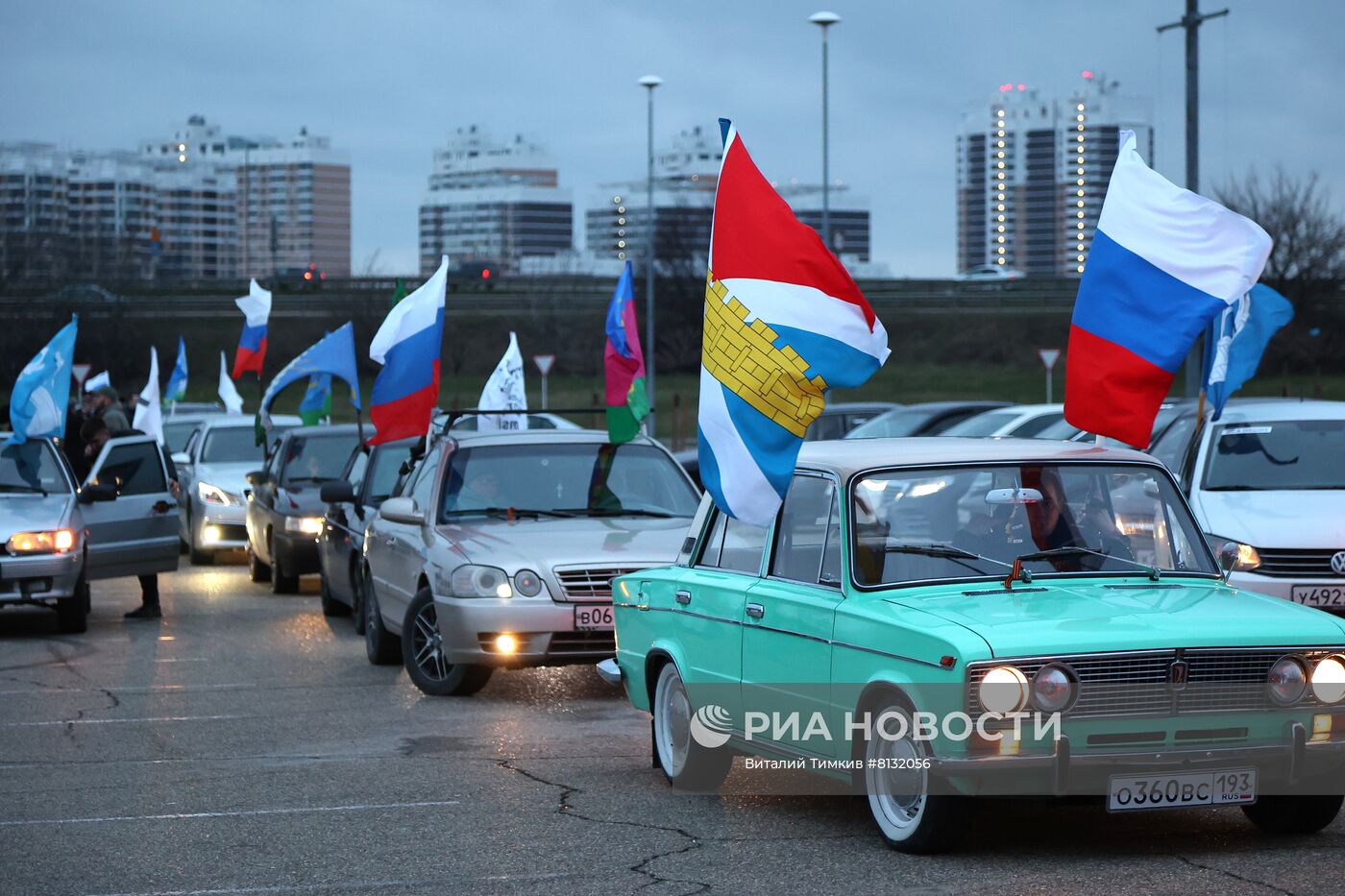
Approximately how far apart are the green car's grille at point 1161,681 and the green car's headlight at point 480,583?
16.9 feet

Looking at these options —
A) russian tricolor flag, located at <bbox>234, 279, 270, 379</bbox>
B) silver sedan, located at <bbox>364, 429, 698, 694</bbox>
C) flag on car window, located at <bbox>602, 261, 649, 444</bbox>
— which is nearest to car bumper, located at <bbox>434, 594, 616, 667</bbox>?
silver sedan, located at <bbox>364, 429, 698, 694</bbox>

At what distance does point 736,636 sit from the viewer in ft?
23.9

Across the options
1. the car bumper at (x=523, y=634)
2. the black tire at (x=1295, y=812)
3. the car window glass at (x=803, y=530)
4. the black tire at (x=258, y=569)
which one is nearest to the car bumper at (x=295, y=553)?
the black tire at (x=258, y=569)

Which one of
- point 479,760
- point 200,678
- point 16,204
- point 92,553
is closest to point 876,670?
→ point 479,760

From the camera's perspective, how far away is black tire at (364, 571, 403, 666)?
12.6m

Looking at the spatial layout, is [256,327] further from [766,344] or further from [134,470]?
[766,344]

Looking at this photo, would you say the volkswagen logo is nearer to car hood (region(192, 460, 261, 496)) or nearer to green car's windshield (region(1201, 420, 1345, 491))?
green car's windshield (region(1201, 420, 1345, 491))

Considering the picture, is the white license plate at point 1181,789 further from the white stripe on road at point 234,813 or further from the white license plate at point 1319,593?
the white license plate at point 1319,593

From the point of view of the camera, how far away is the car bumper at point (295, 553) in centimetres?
1825

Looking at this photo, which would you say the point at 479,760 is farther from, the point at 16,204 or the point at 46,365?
the point at 16,204

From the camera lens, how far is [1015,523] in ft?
22.2

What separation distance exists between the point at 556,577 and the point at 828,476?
380 centimetres

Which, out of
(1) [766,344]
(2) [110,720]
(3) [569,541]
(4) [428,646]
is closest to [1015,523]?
(1) [766,344]

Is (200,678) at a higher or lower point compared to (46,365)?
lower
